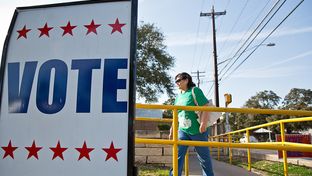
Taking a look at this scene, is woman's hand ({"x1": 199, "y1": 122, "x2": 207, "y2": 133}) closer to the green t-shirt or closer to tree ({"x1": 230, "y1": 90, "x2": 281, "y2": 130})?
the green t-shirt

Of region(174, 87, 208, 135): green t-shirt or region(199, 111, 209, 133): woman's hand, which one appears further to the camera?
region(174, 87, 208, 135): green t-shirt

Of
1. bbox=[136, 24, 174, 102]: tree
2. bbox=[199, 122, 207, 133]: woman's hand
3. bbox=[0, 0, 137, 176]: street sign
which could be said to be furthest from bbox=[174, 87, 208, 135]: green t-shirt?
bbox=[136, 24, 174, 102]: tree

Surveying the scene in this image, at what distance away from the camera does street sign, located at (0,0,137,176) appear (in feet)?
4.33

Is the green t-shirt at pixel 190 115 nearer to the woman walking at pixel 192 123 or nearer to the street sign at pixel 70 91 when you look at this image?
the woman walking at pixel 192 123

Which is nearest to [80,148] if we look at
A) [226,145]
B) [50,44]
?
[50,44]

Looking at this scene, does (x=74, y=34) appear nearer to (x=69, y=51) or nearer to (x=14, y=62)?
(x=69, y=51)

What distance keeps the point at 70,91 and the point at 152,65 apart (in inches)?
862

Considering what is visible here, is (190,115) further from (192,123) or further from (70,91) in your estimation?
(70,91)

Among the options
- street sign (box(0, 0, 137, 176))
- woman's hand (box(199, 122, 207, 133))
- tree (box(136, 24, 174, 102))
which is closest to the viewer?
street sign (box(0, 0, 137, 176))

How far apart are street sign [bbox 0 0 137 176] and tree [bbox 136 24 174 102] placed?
67.0ft

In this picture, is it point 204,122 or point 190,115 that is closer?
point 204,122

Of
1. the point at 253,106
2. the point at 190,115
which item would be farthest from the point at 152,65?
the point at 253,106

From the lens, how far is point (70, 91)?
1397mm

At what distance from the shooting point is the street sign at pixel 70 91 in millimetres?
1321
